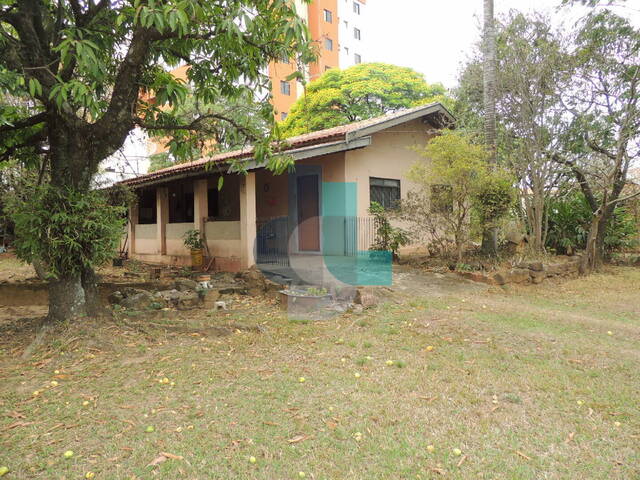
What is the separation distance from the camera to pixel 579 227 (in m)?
11.6

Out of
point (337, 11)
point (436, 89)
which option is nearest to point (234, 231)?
point (436, 89)

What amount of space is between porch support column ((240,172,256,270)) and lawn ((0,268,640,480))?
3724 mm

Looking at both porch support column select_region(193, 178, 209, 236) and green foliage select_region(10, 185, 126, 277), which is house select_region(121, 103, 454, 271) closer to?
porch support column select_region(193, 178, 209, 236)

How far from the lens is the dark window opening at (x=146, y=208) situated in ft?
51.4

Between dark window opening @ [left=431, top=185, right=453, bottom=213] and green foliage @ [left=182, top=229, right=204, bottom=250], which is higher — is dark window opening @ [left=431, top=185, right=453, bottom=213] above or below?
above

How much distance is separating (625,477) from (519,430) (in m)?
0.66

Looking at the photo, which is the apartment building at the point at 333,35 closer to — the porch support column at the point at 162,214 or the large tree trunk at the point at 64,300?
the porch support column at the point at 162,214

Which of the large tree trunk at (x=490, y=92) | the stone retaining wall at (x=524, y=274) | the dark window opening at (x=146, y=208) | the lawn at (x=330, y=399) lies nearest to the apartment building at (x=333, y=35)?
the dark window opening at (x=146, y=208)

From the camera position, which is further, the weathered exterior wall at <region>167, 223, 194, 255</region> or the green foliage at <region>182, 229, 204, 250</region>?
the weathered exterior wall at <region>167, 223, 194, 255</region>

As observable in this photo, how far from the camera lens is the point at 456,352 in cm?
462

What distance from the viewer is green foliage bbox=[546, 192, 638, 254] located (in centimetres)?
1144

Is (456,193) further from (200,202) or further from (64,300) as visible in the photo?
(64,300)

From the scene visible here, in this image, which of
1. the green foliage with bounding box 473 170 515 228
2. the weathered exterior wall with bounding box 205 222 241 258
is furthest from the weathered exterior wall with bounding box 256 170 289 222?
the green foliage with bounding box 473 170 515 228

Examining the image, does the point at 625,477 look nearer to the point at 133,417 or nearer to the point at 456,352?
the point at 456,352
